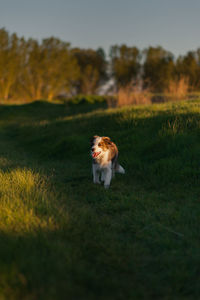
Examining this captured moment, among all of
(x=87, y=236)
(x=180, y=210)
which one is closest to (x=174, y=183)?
(x=180, y=210)

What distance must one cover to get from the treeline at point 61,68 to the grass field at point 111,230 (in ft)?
127

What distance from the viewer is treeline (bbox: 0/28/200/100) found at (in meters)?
48.3

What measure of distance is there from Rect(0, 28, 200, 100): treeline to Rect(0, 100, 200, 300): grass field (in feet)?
127

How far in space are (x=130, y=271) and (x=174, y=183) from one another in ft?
11.5

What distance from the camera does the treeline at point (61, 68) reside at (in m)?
48.3

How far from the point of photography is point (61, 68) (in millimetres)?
52812

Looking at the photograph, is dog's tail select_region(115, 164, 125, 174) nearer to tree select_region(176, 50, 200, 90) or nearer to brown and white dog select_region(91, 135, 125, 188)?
brown and white dog select_region(91, 135, 125, 188)

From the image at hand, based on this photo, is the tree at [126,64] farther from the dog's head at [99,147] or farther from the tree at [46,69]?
the dog's head at [99,147]

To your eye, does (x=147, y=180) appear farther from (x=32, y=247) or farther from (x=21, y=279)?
(x=21, y=279)

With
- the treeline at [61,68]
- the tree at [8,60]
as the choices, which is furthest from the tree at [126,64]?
the tree at [8,60]

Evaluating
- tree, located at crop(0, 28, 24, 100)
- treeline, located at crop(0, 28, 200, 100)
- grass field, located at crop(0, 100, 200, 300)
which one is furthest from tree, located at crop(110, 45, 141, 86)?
grass field, located at crop(0, 100, 200, 300)

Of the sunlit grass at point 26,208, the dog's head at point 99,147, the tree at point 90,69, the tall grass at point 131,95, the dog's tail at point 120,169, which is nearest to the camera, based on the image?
the sunlit grass at point 26,208

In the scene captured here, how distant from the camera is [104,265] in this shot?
9.78 feet

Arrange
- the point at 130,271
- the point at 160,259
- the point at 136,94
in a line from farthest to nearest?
the point at 136,94 → the point at 160,259 → the point at 130,271
